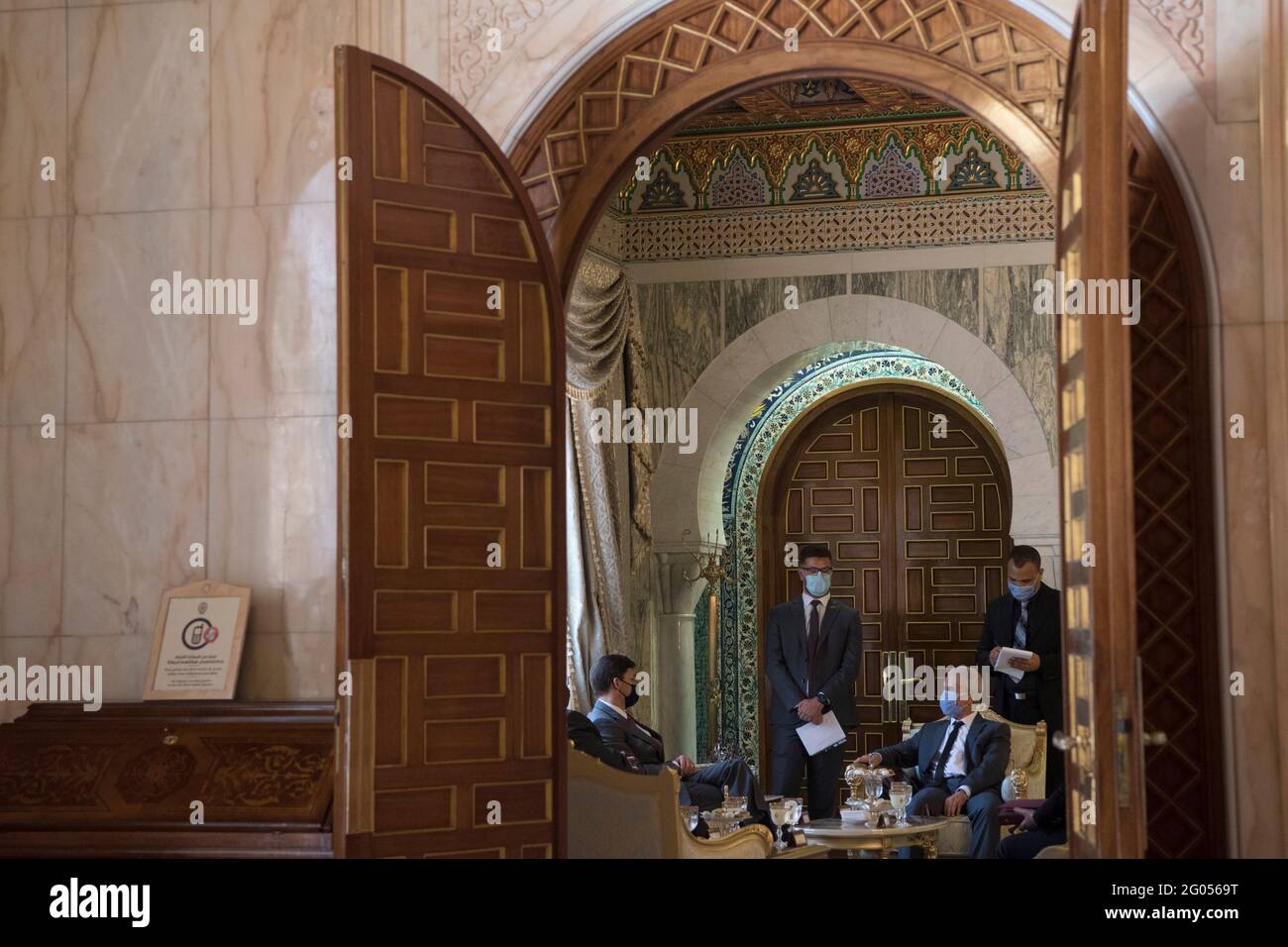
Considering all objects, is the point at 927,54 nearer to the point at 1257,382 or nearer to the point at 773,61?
the point at 773,61

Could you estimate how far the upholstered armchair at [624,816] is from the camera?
429 cm

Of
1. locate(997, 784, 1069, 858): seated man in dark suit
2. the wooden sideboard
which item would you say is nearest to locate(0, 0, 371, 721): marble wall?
the wooden sideboard

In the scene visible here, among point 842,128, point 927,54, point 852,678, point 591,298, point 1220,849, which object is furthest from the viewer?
point 842,128

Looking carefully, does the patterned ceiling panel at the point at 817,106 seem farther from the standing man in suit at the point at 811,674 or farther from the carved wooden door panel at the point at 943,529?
the standing man in suit at the point at 811,674

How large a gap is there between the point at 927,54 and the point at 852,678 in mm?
2839

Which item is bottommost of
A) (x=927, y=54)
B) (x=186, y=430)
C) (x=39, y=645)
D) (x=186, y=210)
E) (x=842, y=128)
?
(x=39, y=645)

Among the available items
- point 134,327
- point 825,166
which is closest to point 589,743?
point 134,327

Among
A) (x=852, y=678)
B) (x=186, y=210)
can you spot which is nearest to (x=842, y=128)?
(x=852, y=678)

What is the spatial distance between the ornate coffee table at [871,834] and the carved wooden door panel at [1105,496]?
1542mm

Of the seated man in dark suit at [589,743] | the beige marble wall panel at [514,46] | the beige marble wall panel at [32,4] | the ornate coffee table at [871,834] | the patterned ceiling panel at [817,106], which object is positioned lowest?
the ornate coffee table at [871,834]

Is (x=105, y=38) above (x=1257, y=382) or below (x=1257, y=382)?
above

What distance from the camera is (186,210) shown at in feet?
16.4

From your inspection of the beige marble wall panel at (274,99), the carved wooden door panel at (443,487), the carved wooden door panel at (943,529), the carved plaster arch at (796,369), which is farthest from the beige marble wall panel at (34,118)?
the carved wooden door panel at (943,529)

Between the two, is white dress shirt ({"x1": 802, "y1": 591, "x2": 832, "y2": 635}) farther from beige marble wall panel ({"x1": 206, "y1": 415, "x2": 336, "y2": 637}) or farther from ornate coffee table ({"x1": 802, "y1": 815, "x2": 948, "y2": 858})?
beige marble wall panel ({"x1": 206, "y1": 415, "x2": 336, "y2": 637})
